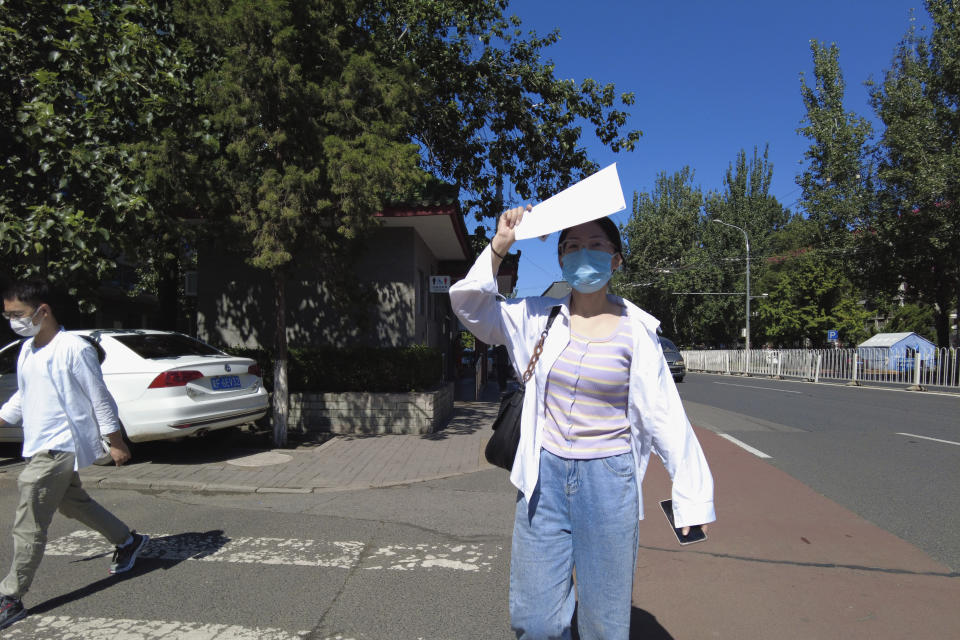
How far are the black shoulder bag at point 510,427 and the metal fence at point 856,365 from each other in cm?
2244

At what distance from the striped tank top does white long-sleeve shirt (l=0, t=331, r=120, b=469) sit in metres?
2.91

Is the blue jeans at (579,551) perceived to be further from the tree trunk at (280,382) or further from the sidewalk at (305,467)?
the tree trunk at (280,382)

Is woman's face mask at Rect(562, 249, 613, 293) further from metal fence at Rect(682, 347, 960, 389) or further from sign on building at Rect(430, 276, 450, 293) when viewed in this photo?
metal fence at Rect(682, 347, 960, 389)

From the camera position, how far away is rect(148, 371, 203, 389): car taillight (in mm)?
6711

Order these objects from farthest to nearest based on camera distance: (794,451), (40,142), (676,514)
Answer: (794,451) → (40,142) → (676,514)

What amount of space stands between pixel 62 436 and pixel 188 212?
640cm

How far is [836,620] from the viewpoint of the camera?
3.26 metres

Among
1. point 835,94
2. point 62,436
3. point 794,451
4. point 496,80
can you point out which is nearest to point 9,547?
point 62,436

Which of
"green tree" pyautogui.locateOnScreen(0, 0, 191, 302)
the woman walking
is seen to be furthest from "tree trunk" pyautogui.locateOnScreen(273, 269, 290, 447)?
the woman walking

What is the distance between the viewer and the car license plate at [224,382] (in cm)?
716

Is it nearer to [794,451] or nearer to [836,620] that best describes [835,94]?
[794,451]

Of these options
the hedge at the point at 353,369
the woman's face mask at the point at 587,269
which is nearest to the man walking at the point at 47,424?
the woman's face mask at the point at 587,269

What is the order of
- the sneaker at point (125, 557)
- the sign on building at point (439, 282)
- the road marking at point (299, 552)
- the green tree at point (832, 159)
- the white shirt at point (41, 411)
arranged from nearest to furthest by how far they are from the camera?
the white shirt at point (41, 411), the sneaker at point (125, 557), the road marking at point (299, 552), the sign on building at point (439, 282), the green tree at point (832, 159)

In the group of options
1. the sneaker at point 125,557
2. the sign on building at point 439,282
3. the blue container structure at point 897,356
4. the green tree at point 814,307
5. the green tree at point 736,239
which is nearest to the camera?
the sneaker at point 125,557
